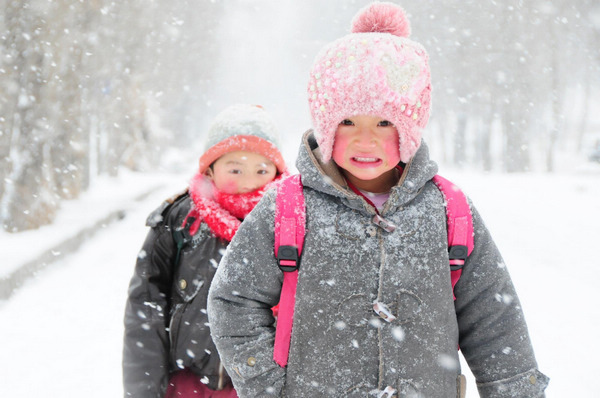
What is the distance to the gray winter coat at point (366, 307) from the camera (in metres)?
1.37

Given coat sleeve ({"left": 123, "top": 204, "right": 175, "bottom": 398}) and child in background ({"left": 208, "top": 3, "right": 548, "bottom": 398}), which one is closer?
child in background ({"left": 208, "top": 3, "right": 548, "bottom": 398})

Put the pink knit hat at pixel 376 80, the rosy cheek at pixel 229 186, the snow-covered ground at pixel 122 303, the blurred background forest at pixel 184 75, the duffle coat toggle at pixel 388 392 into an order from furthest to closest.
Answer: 1. the blurred background forest at pixel 184 75
2. the snow-covered ground at pixel 122 303
3. the rosy cheek at pixel 229 186
4. the pink knit hat at pixel 376 80
5. the duffle coat toggle at pixel 388 392

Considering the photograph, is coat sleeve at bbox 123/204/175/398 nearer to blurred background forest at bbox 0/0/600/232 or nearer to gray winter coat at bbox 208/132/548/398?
gray winter coat at bbox 208/132/548/398

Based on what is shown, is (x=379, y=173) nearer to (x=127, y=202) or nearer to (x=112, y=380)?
(x=112, y=380)

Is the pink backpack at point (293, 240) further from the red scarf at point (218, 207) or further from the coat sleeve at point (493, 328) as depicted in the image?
the red scarf at point (218, 207)

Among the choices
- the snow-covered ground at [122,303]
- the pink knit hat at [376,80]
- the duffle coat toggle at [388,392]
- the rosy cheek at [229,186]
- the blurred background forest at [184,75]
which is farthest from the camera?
the blurred background forest at [184,75]

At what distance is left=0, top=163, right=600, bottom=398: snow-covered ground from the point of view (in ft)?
12.7

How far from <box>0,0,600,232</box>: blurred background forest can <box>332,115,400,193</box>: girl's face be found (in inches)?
190

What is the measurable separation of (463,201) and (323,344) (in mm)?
562

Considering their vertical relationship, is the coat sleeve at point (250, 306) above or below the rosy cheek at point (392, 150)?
below

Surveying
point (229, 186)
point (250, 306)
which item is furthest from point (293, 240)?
point (229, 186)

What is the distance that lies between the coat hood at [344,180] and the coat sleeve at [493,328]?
202mm

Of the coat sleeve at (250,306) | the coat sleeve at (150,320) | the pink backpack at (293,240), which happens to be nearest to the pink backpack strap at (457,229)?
the pink backpack at (293,240)

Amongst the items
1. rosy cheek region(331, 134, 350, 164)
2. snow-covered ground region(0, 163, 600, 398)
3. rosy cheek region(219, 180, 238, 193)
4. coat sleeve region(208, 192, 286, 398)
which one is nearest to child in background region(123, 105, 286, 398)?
rosy cheek region(219, 180, 238, 193)
